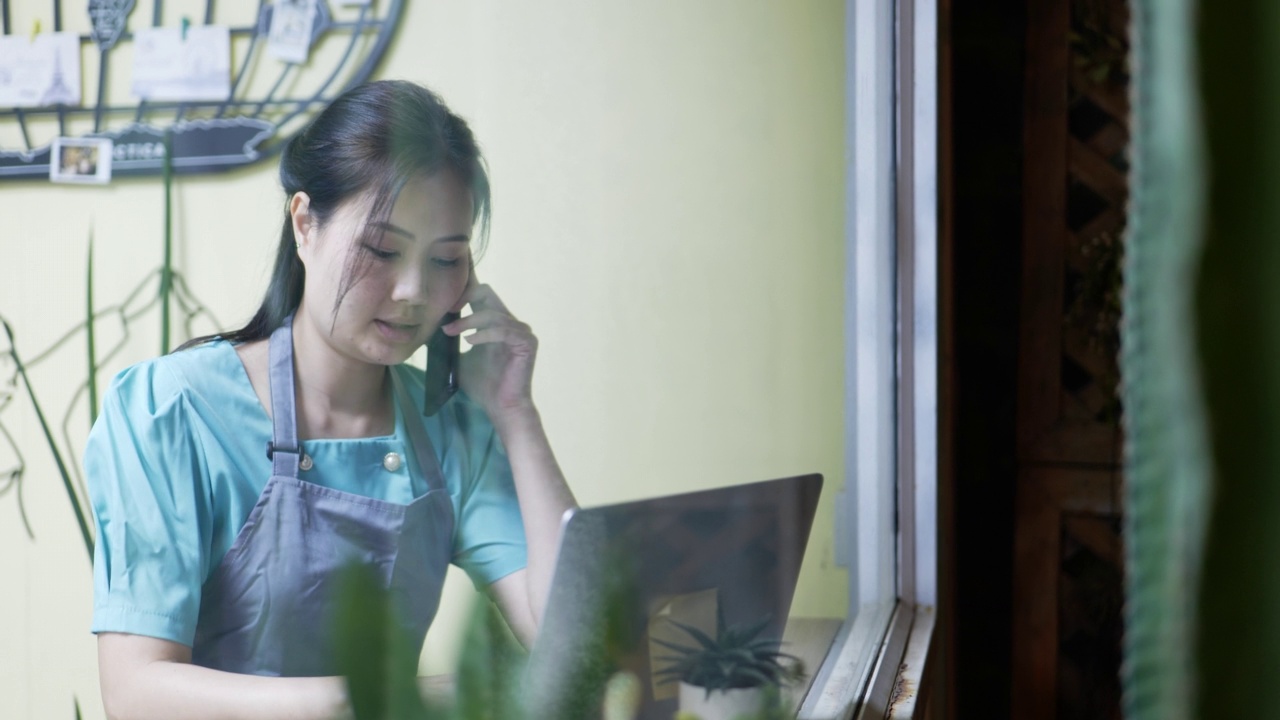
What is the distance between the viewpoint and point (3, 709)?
1.30 ft

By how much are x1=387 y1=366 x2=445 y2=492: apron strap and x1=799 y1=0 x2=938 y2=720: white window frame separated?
877 millimetres

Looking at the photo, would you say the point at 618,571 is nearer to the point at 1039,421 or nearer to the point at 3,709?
the point at 3,709

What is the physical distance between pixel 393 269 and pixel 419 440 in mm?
81

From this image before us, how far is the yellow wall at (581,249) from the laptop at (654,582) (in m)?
0.02

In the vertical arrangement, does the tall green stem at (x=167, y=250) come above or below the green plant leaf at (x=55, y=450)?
above

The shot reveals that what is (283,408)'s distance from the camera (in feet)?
1.43

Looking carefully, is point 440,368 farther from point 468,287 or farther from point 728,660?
point 728,660

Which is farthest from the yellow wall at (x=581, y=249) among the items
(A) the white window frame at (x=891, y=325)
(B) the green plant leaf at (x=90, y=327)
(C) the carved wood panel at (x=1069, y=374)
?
(C) the carved wood panel at (x=1069, y=374)

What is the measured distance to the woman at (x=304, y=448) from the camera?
0.41 metres

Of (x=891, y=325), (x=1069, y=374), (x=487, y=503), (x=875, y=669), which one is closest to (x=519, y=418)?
(x=487, y=503)

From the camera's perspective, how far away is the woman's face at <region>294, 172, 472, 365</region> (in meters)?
0.43

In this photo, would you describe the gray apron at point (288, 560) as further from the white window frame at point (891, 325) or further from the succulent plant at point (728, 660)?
the white window frame at point (891, 325)

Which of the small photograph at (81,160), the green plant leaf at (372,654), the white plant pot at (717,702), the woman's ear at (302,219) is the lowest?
the white plant pot at (717,702)

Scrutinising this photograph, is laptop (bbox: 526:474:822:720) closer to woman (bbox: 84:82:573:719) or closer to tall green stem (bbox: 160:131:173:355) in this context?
woman (bbox: 84:82:573:719)
